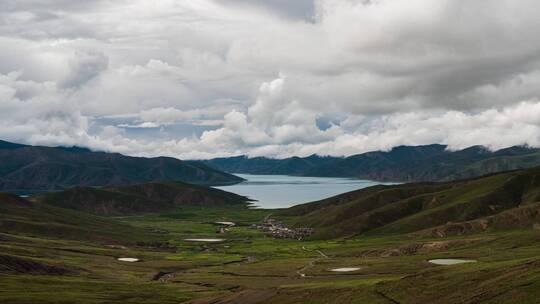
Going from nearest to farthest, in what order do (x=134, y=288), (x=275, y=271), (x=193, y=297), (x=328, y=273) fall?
(x=193, y=297) < (x=134, y=288) < (x=328, y=273) < (x=275, y=271)

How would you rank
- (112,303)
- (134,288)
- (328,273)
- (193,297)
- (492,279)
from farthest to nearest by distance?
1. (328,273)
2. (134,288)
3. (193,297)
4. (112,303)
5. (492,279)

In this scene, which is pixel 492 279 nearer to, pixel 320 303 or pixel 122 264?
pixel 320 303

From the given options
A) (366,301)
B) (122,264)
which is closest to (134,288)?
(122,264)

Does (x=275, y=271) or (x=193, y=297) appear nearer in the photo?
(x=193, y=297)

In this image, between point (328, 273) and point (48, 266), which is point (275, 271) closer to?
point (328, 273)

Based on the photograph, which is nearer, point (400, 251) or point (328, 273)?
point (328, 273)

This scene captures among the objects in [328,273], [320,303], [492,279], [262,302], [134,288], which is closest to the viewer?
[492,279]

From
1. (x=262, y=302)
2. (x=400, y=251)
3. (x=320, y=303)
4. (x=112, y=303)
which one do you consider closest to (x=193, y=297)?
(x=112, y=303)

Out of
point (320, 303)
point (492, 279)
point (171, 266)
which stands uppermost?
point (492, 279)

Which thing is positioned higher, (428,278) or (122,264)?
(428,278)
